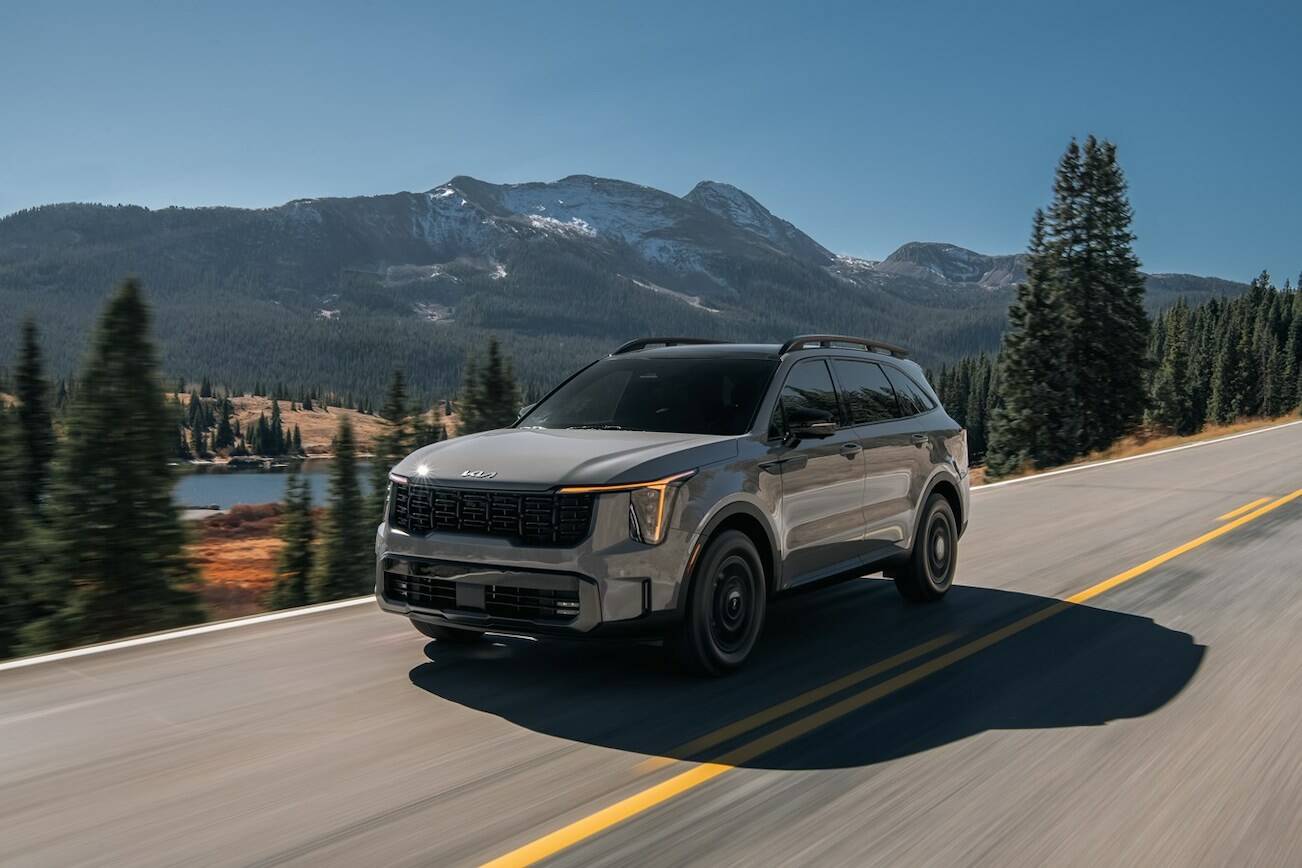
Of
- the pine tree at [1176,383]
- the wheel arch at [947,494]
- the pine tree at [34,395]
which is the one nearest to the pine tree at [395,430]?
the pine tree at [34,395]

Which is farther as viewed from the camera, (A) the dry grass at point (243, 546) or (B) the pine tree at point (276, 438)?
(B) the pine tree at point (276, 438)

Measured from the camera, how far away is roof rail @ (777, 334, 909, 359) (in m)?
6.96

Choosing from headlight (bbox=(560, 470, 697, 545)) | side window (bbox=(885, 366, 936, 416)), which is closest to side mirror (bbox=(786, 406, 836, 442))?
headlight (bbox=(560, 470, 697, 545))

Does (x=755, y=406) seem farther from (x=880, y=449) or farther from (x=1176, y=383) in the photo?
(x=1176, y=383)

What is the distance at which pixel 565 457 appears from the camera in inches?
220

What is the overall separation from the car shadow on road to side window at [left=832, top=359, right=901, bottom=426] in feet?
4.70

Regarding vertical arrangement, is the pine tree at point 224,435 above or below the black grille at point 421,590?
below

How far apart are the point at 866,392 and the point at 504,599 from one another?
3393mm

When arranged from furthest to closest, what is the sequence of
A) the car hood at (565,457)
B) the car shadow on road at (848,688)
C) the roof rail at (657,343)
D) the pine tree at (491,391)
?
the pine tree at (491,391)
the roof rail at (657,343)
the car hood at (565,457)
the car shadow on road at (848,688)

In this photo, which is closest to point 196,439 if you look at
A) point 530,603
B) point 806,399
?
point 806,399

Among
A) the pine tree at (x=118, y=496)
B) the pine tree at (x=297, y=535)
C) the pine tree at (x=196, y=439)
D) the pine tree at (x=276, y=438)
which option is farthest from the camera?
the pine tree at (x=276, y=438)

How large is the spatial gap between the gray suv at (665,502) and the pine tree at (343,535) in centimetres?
4974

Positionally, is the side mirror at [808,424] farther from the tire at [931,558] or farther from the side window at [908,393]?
the tire at [931,558]

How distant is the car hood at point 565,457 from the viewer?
17.6 ft
